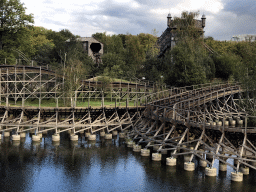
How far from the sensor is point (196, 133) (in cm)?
2862

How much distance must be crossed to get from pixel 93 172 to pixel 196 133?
9556 millimetres

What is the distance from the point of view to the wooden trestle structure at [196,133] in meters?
24.0

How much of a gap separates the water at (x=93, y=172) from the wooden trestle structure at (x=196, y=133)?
4.77 feet

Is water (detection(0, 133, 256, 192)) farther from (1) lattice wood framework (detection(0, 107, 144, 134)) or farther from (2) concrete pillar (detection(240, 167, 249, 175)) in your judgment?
(1) lattice wood framework (detection(0, 107, 144, 134))

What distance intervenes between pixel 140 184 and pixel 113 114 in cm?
1673

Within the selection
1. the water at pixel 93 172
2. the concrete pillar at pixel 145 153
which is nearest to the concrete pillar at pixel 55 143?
the water at pixel 93 172

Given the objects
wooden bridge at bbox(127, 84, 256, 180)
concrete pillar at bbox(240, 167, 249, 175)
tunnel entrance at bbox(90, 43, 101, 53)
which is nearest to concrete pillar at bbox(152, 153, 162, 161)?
wooden bridge at bbox(127, 84, 256, 180)

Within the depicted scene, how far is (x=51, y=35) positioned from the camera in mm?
94812

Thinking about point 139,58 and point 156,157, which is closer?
point 156,157

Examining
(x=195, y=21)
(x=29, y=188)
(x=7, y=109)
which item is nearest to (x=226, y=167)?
(x=29, y=188)

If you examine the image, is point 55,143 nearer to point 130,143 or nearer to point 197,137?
point 130,143

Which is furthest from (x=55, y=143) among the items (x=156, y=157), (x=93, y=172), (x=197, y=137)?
(x=197, y=137)

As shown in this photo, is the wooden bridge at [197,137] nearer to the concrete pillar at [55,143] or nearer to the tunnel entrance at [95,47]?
the concrete pillar at [55,143]

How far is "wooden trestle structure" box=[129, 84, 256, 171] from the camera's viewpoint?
78.6 feet
